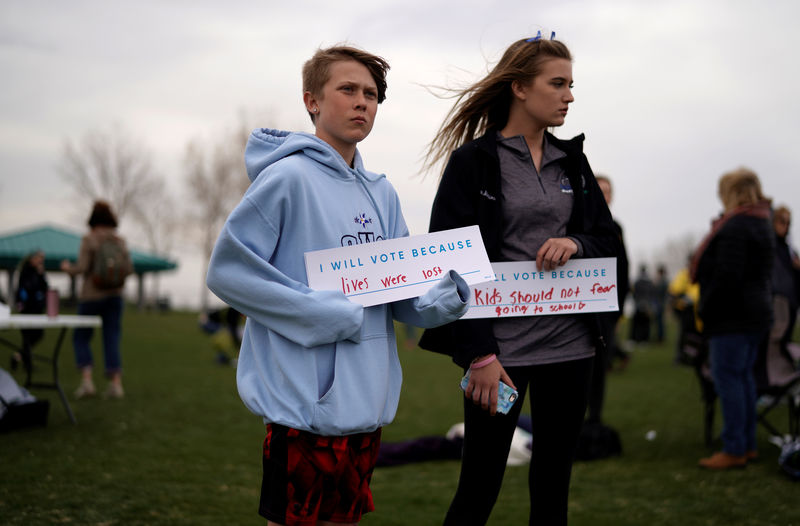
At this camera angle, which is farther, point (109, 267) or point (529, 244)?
point (109, 267)

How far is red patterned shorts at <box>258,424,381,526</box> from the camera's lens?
1864mm

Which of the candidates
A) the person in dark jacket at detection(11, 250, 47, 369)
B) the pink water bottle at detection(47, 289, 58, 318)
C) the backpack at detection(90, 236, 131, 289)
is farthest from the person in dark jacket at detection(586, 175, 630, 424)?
the person in dark jacket at detection(11, 250, 47, 369)

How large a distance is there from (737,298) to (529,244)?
2.99m

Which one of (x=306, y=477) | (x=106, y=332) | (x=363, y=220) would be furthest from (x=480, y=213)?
(x=106, y=332)

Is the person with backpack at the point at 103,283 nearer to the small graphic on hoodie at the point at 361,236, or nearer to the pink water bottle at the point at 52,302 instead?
the pink water bottle at the point at 52,302

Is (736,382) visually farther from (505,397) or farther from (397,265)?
(397,265)

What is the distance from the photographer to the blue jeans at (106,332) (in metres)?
7.51

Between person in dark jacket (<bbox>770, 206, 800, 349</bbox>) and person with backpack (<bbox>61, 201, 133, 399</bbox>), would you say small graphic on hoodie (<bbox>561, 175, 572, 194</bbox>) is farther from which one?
person with backpack (<bbox>61, 201, 133, 399</bbox>)

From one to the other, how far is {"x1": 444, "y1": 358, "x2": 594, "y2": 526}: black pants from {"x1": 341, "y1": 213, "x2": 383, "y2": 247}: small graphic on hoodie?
0.70m

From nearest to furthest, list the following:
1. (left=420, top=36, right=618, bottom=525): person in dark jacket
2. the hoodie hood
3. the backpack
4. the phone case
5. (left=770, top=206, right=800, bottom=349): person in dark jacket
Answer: the hoodie hood, the phone case, (left=420, top=36, right=618, bottom=525): person in dark jacket, (left=770, top=206, right=800, bottom=349): person in dark jacket, the backpack

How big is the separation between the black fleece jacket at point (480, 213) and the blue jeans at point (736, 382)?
111 inches

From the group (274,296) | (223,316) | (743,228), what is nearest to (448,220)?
(274,296)

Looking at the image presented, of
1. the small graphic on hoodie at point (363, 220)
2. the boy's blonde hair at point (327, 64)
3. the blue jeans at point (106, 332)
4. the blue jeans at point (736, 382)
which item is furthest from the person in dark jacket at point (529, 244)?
the blue jeans at point (106, 332)

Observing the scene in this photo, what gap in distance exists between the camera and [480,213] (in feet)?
7.68
